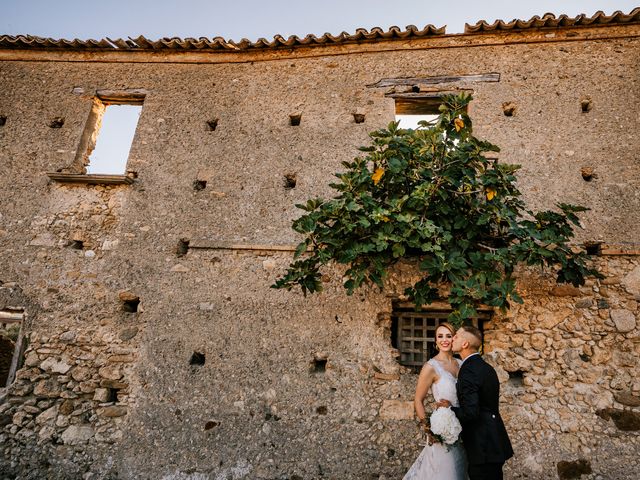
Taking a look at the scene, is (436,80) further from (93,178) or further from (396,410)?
(93,178)

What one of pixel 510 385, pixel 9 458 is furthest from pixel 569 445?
pixel 9 458

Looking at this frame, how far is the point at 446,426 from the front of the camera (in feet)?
9.12

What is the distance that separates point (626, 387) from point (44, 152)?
7.37 meters

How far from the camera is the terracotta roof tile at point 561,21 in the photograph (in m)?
5.11

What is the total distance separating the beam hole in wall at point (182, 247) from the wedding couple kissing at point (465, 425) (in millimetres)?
3152

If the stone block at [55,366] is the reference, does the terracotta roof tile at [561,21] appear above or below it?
above

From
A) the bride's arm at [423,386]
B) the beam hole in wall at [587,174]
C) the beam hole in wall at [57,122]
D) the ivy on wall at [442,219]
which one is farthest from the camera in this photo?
the beam hole in wall at [57,122]

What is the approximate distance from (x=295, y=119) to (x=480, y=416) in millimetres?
4160

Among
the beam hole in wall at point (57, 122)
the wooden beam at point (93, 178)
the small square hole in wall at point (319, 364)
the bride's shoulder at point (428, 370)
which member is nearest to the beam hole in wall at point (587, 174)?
the bride's shoulder at point (428, 370)

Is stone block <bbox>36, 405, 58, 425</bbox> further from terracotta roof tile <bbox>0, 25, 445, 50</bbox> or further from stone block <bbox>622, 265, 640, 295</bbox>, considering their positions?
stone block <bbox>622, 265, 640, 295</bbox>

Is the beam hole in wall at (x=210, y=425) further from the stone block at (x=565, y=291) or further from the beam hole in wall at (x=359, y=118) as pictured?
the beam hole in wall at (x=359, y=118)

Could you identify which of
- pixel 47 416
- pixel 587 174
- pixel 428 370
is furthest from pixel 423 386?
pixel 47 416

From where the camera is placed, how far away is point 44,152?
5574 millimetres

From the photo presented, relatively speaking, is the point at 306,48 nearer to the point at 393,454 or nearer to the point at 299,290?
the point at 299,290
